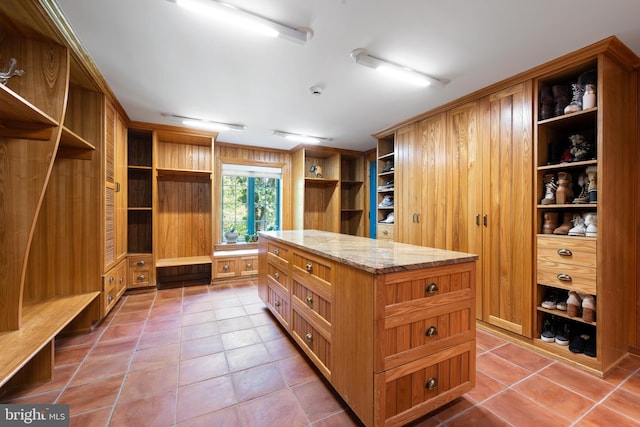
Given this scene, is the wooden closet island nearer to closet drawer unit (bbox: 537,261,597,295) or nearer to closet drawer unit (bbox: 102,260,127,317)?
closet drawer unit (bbox: 537,261,597,295)

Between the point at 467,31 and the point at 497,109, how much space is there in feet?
3.51

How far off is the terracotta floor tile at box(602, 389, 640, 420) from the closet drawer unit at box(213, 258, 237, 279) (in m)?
4.24

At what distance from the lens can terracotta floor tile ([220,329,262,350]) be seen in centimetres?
235

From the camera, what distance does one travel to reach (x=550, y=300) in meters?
2.26

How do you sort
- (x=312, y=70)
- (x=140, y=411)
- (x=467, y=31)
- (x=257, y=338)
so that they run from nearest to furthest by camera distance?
(x=140, y=411) → (x=467, y=31) → (x=312, y=70) → (x=257, y=338)

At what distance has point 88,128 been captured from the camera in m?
2.62

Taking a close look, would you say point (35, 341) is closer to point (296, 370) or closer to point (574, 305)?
point (296, 370)

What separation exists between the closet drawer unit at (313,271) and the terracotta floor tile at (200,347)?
932mm

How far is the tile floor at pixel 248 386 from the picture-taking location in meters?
1.52

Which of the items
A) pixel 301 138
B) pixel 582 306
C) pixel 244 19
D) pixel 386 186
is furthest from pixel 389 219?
pixel 244 19

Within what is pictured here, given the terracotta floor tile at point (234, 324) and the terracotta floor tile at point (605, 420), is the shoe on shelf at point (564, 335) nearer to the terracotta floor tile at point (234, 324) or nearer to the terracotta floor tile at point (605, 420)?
the terracotta floor tile at point (605, 420)

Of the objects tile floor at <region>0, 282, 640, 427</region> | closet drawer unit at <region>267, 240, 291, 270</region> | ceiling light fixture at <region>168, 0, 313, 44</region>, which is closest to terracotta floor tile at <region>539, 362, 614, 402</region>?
tile floor at <region>0, 282, 640, 427</region>

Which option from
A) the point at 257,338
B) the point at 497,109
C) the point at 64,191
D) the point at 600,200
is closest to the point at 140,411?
the point at 257,338

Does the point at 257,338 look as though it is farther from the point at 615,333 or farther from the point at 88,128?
the point at 615,333
